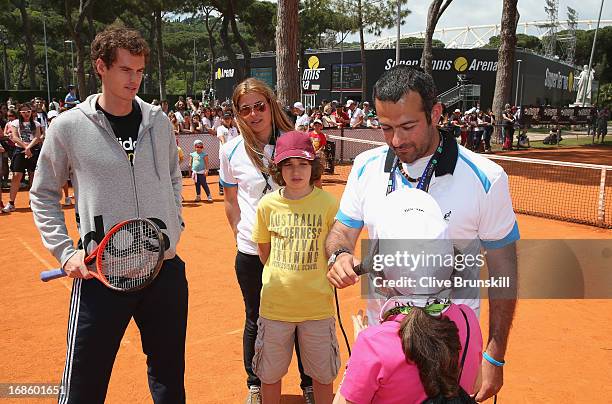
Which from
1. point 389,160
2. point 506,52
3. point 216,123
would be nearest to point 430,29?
point 506,52

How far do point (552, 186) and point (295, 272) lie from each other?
1390 centimetres

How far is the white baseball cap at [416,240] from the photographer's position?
1573 mm

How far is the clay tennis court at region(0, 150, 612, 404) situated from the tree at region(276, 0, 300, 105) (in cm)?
874

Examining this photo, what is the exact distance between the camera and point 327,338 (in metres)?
3.40

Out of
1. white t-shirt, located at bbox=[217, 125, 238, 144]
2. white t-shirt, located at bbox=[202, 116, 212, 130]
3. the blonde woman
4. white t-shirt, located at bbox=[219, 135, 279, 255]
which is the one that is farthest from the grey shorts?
white t-shirt, located at bbox=[202, 116, 212, 130]

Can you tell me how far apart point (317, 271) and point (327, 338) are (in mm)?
471

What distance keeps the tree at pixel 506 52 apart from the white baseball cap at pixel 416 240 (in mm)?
25845

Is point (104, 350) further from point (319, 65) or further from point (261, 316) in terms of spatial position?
point (319, 65)

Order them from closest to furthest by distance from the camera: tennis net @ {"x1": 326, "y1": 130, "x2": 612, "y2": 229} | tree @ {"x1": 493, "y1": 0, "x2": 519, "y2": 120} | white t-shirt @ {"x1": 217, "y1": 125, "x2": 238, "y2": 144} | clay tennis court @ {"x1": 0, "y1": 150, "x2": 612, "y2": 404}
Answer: clay tennis court @ {"x1": 0, "y1": 150, "x2": 612, "y2": 404}
tennis net @ {"x1": 326, "y1": 130, "x2": 612, "y2": 229}
white t-shirt @ {"x1": 217, "y1": 125, "x2": 238, "y2": 144}
tree @ {"x1": 493, "y1": 0, "x2": 519, "y2": 120}

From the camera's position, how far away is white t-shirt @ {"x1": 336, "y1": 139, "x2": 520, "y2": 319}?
2.12m

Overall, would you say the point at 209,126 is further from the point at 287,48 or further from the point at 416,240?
the point at 416,240

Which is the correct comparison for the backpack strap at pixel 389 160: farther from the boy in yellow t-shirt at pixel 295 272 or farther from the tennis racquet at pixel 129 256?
the tennis racquet at pixel 129 256

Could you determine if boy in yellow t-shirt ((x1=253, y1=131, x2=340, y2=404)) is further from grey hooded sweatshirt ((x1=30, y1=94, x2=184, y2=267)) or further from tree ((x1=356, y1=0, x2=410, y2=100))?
tree ((x1=356, y1=0, x2=410, y2=100))

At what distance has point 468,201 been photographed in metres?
2.12
